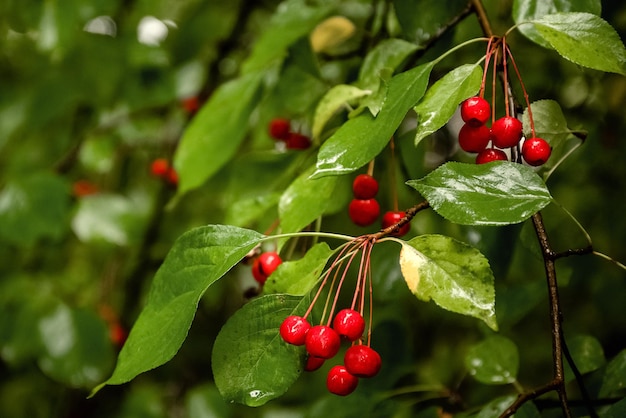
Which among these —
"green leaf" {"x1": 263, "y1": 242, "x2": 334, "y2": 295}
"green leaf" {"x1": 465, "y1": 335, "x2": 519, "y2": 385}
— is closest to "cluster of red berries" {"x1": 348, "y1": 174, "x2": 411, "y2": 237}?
"green leaf" {"x1": 263, "y1": 242, "x2": 334, "y2": 295}

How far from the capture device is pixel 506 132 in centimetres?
40

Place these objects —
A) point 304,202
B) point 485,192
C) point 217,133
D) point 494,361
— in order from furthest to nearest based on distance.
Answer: point 217,133 → point 494,361 → point 304,202 → point 485,192

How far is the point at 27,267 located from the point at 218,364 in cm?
125

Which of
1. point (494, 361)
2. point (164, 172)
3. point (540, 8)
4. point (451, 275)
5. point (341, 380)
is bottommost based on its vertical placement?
point (164, 172)

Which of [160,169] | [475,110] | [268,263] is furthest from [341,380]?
[160,169]

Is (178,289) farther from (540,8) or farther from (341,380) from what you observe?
(540,8)

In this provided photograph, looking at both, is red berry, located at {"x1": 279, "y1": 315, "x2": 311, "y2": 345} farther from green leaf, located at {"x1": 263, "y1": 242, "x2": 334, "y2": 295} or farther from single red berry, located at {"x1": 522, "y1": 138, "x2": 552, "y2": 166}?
single red berry, located at {"x1": 522, "y1": 138, "x2": 552, "y2": 166}

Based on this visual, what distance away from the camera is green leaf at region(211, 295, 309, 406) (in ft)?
1.36

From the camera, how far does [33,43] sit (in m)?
1.44

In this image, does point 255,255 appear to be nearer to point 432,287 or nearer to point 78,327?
point 432,287

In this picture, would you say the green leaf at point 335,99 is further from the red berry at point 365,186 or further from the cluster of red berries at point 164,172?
the cluster of red berries at point 164,172

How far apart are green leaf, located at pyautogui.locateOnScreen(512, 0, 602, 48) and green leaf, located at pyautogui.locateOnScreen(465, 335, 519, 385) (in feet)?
1.15

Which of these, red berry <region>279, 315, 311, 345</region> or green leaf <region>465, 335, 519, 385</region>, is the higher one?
red berry <region>279, 315, 311, 345</region>

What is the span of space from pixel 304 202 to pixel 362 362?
16cm
